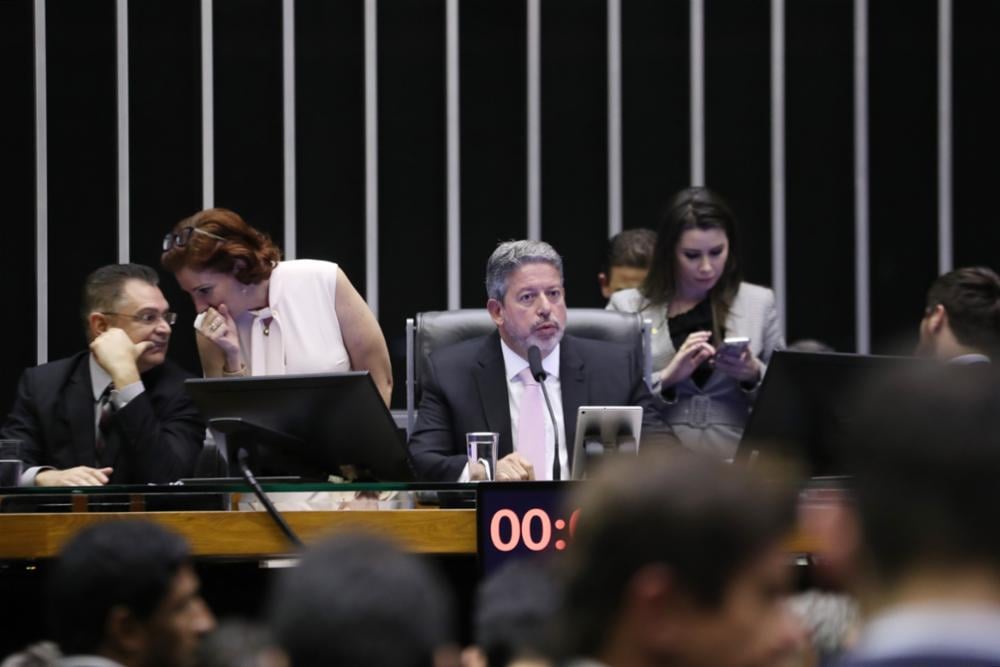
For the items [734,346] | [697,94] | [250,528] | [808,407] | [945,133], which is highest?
[697,94]

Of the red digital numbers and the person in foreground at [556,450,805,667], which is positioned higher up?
the person in foreground at [556,450,805,667]

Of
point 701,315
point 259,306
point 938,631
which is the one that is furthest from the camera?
point 701,315

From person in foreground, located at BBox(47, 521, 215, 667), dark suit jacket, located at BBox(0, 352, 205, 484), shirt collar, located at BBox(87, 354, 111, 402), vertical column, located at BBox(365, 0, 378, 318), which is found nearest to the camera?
person in foreground, located at BBox(47, 521, 215, 667)

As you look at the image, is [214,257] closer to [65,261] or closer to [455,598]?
[455,598]

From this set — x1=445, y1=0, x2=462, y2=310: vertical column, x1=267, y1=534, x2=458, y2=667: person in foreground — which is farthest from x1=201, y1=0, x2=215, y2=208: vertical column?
x1=267, y1=534, x2=458, y2=667: person in foreground

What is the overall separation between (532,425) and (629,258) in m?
1.42

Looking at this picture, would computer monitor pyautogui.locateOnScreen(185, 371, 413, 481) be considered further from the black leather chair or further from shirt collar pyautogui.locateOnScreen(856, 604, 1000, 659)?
shirt collar pyautogui.locateOnScreen(856, 604, 1000, 659)

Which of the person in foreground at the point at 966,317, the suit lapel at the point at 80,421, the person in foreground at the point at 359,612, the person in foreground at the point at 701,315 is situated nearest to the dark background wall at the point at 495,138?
the person in foreground at the point at 701,315

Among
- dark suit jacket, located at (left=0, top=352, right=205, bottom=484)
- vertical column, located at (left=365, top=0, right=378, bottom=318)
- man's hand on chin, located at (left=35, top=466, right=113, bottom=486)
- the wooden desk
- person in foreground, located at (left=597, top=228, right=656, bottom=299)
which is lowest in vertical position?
the wooden desk

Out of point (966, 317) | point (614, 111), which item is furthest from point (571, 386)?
point (614, 111)

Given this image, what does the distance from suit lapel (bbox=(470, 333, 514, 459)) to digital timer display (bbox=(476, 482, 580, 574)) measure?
3.47 ft

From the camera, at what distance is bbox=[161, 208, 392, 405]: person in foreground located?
4.63 meters

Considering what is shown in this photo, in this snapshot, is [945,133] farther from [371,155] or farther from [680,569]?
[680,569]

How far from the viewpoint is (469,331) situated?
15.9 ft
